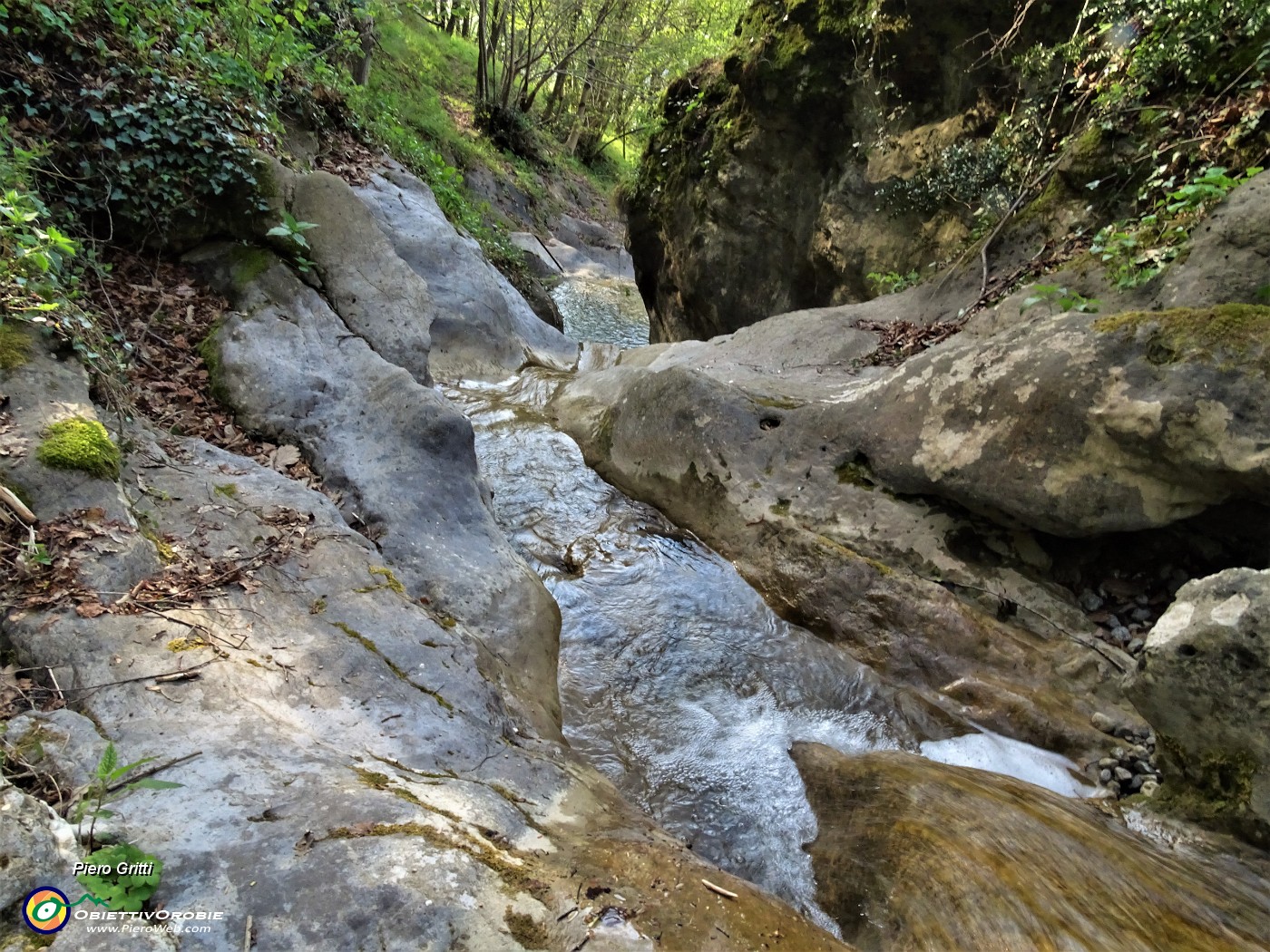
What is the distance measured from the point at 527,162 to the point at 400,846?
954 inches

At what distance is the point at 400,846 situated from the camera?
7.36 ft

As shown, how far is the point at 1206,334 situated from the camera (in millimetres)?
4117

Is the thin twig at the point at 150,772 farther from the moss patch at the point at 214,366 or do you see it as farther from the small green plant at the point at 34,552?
the moss patch at the point at 214,366

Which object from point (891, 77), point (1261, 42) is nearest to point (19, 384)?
point (1261, 42)

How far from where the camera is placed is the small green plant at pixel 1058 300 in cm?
521

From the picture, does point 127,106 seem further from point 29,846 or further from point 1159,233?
point 1159,233

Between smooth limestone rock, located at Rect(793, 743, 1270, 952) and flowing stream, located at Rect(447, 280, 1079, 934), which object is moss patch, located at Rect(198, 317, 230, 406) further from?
smooth limestone rock, located at Rect(793, 743, 1270, 952)

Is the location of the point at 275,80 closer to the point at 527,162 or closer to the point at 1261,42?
the point at 1261,42

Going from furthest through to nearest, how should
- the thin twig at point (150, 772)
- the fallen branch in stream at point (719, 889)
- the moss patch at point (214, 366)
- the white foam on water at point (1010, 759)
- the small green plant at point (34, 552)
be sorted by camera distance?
the moss patch at point (214, 366)
the white foam on water at point (1010, 759)
the small green plant at point (34, 552)
the fallen branch in stream at point (719, 889)
the thin twig at point (150, 772)

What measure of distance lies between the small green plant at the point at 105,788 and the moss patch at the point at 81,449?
169 centimetres

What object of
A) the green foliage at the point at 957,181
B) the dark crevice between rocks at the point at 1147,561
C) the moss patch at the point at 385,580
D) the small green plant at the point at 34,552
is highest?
the green foliage at the point at 957,181

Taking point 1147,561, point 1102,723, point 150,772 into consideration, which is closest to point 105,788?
point 150,772

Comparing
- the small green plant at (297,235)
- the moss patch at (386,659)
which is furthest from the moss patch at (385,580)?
the small green plant at (297,235)

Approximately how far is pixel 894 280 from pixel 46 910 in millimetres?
9046
